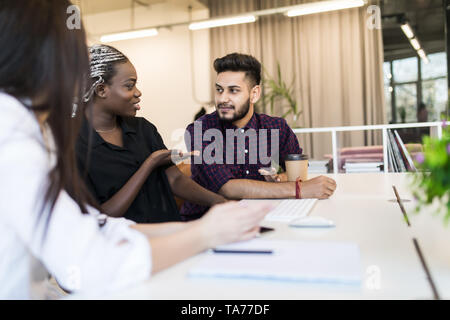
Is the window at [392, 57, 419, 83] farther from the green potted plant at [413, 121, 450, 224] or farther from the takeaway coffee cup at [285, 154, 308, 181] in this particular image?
the green potted plant at [413, 121, 450, 224]

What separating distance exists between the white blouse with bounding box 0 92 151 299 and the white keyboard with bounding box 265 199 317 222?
51 centimetres

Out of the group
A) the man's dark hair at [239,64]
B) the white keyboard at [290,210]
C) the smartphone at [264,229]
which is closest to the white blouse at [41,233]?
the smartphone at [264,229]

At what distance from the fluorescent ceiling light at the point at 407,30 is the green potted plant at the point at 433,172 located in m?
4.68

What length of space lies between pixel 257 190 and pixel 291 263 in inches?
34.5

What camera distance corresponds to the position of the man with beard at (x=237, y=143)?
1.63 meters

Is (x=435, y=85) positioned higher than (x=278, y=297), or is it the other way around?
(x=435, y=85)

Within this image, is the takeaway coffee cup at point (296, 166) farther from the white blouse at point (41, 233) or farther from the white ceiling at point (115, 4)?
the white ceiling at point (115, 4)

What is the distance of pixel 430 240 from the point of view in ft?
2.77

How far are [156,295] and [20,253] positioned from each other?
9.8 inches

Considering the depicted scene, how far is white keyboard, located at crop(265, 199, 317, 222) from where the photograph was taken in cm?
110

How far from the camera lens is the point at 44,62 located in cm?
68

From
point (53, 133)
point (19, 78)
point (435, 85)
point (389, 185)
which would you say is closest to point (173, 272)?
point (53, 133)

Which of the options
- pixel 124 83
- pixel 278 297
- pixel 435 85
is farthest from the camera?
pixel 435 85

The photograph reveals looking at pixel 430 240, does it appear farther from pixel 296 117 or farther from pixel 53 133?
pixel 296 117
